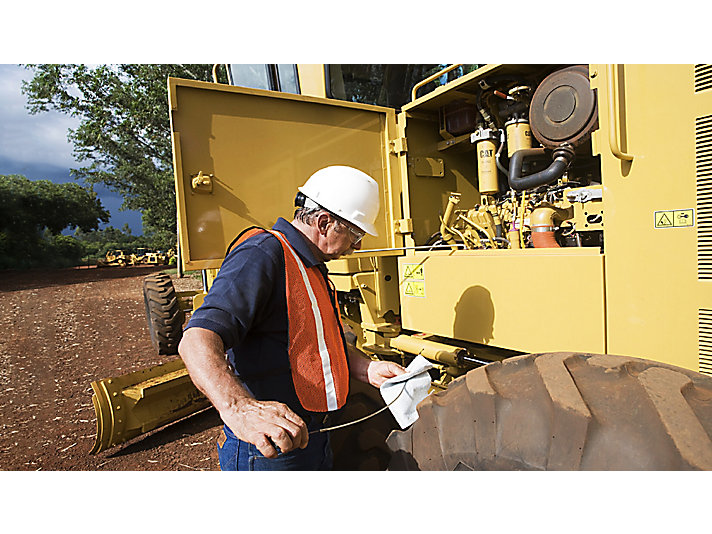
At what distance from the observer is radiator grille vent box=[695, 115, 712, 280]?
1.57 m

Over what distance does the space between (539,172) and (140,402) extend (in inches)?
140

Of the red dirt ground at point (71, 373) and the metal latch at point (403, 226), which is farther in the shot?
the red dirt ground at point (71, 373)

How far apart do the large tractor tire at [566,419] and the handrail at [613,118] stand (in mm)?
846

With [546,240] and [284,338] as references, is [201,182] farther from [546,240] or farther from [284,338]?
[546,240]

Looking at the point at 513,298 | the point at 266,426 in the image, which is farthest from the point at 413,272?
the point at 266,426

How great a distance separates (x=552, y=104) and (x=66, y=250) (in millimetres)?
24840

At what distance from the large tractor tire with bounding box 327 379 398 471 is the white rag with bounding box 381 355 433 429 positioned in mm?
280

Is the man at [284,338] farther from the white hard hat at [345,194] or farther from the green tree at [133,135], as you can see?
the green tree at [133,135]

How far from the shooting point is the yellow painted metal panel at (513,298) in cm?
197

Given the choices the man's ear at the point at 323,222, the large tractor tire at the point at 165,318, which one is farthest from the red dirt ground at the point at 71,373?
the man's ear at the point at 323,222

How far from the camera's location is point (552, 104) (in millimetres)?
2285

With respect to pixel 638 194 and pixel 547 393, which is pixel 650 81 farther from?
pixel 547 393

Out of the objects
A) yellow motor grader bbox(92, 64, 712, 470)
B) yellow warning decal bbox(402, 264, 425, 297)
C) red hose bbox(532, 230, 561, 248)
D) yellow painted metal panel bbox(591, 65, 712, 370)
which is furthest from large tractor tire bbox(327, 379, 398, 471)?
red hose bbox(532, 230, 561, 248)

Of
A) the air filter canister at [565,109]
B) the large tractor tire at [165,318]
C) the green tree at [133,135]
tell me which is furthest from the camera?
the green tree at [133,135]
